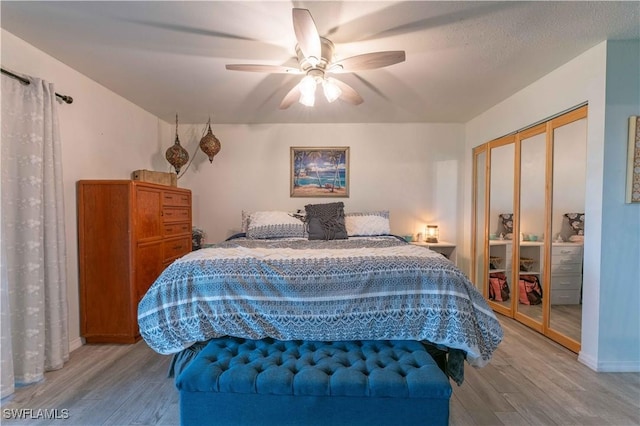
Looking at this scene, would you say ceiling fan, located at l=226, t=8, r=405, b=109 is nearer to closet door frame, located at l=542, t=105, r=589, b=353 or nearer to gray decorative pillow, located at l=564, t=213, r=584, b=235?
closet door frame, located at l=542, t=105, r=589, b=353

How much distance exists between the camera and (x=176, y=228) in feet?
10.5

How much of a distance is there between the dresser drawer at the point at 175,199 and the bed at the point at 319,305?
4.99ft

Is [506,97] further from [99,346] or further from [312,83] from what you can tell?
[99,346]

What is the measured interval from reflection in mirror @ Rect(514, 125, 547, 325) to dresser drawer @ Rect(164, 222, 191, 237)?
3671 mm

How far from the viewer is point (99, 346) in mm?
2453

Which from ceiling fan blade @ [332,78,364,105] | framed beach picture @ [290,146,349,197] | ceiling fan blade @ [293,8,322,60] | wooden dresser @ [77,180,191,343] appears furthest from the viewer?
framed beach picture @ [290,146,349,197]

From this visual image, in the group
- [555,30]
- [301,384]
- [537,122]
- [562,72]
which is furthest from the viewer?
[537,122]

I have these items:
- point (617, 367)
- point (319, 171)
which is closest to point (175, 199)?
point (319, 171)

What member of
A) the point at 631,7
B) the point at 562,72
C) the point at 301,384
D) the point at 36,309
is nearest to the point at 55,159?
the point at 36,309

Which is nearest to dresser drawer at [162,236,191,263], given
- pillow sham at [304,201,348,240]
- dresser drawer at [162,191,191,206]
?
dresser drawer at [162,191,191,206]

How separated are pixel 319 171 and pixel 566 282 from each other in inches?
111

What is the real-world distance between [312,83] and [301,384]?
6.03ft

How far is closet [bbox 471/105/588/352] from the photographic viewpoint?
2.34m

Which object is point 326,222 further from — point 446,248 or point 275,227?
point 446,248
